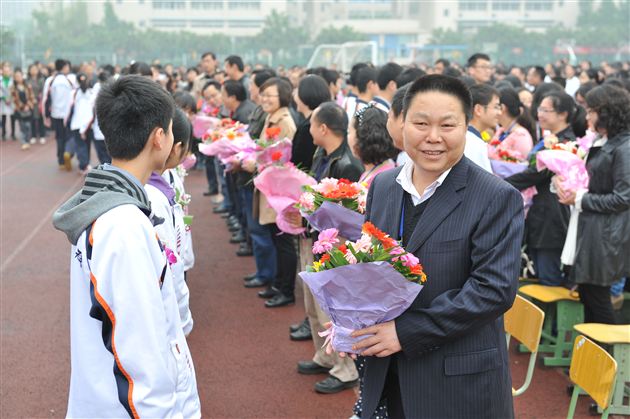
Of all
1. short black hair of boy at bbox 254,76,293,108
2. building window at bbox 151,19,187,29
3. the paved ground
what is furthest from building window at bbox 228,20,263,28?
short black hair of boy at bbox 254,76,293,108

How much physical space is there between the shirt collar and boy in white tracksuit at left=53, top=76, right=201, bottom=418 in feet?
Answer: 2.81

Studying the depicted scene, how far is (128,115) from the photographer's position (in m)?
2.39

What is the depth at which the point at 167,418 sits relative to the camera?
7.18 ft

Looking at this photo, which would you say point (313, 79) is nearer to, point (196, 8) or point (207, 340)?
point (207, 340)

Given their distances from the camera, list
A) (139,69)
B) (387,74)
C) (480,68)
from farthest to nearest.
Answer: (139,69) < (480,68) < (387,74)

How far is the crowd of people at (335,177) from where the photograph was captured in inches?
89.3

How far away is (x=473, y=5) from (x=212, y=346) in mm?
91700

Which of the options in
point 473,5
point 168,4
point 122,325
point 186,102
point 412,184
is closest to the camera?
point 122,325

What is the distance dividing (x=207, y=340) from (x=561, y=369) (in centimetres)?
282

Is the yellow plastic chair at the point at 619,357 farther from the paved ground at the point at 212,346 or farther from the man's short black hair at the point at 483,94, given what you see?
the man's short black hair at the point at 483,94

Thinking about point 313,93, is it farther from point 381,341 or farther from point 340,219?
point 381,341

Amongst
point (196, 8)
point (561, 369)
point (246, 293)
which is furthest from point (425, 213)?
point (196, 8)

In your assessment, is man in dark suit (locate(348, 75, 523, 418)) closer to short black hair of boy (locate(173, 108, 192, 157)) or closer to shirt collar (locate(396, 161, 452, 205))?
shirt collar (locate(396, 161, 452, 205))

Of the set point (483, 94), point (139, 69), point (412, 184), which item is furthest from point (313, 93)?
point (139, 69)
